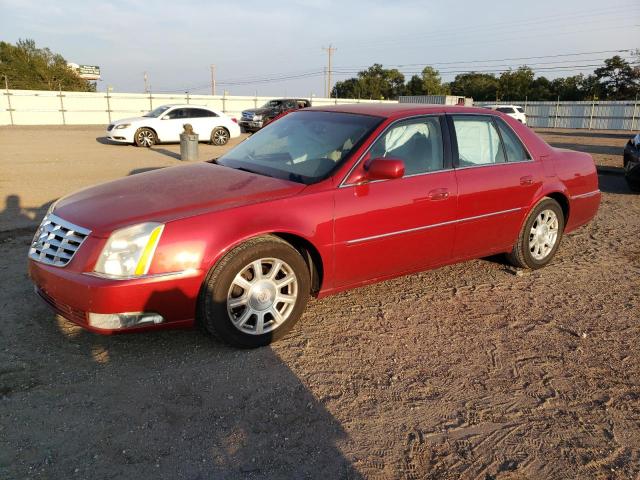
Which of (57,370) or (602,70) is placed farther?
(602,70)

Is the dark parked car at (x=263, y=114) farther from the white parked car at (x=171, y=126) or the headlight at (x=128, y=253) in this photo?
the headlight at (x=128, y=253)

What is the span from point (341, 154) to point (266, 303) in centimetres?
127

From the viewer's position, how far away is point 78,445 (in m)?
2.54

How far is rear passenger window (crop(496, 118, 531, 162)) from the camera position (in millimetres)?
4875

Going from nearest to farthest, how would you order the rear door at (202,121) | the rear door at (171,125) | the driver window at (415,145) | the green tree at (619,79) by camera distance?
1. the driver window at (415,145)
2. the rear door at (171,125)
3. the rear door at (202,121)
4. the green tree at (619,79)

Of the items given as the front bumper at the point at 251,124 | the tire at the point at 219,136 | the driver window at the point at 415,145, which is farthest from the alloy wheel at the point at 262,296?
the front bumper at the point at 251,124

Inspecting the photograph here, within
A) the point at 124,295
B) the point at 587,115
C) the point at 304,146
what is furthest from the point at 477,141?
the point at 587,115

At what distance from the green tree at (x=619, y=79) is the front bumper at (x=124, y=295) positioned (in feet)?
193

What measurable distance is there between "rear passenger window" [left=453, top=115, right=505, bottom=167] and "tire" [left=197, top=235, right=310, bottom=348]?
1844mm

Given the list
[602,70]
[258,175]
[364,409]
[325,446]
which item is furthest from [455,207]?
[602,70]

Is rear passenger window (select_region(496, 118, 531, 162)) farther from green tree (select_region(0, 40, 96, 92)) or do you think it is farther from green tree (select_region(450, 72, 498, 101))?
green tree (select_region(450, 72, 498, 101))

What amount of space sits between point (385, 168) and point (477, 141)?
1.42m

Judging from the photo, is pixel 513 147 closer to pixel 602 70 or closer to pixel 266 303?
pixel 266 303

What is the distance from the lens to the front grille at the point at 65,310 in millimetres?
3162
